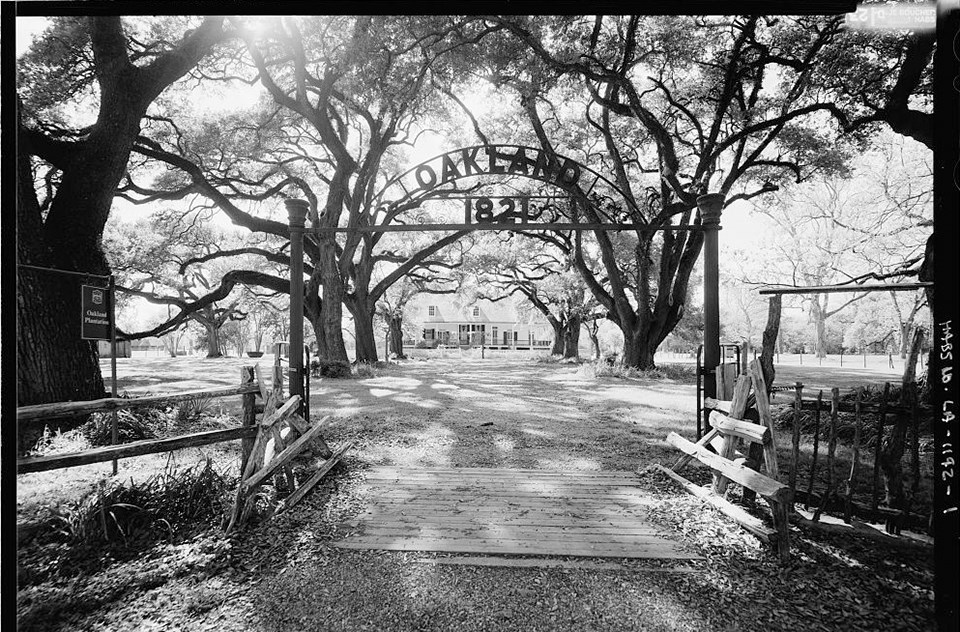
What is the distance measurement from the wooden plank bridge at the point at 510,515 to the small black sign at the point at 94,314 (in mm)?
3840

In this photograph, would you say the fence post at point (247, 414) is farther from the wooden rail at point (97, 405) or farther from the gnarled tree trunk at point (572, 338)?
the gnarled tree trunk at point (572, 338)

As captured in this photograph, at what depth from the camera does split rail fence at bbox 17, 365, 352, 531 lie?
3.12 m

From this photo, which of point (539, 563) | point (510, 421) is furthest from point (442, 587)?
point (510, 421)

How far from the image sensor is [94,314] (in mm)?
4984

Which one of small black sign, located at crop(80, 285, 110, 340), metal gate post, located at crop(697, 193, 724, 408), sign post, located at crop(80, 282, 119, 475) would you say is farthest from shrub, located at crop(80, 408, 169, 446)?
metal gate post, located at crop(697, 193, 724, 408)

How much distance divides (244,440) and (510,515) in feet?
9.55

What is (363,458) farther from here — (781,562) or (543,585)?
(781,562)

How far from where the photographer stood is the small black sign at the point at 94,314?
4.86 metres

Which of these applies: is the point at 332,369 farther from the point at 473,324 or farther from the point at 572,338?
the point at 473,324

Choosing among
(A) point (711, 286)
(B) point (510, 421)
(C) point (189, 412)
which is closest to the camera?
(A) point (711, 286)

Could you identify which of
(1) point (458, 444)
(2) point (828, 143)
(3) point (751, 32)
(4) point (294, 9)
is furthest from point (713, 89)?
(4) point (294, 9)

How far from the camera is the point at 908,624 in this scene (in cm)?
256

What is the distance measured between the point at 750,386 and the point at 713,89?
12.1 meters

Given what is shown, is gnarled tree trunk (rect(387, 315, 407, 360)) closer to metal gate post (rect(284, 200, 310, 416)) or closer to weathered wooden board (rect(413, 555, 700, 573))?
metal gate post (rect(284, 200, 310, 416))
